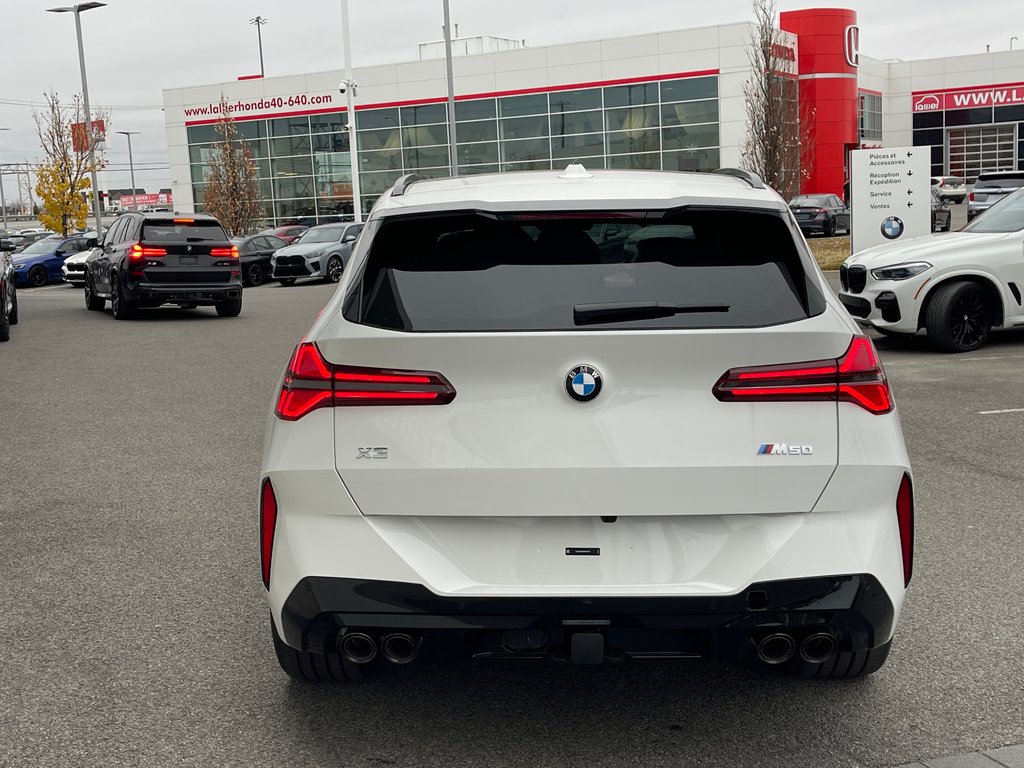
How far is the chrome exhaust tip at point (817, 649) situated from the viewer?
3266 mm

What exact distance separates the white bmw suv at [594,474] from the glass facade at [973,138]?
221ft

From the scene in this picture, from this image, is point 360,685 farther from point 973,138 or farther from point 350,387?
point 973,138

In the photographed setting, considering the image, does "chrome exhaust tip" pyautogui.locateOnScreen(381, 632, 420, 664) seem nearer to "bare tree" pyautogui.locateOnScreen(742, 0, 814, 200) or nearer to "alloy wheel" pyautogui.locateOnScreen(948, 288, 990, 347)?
"alloy wheel" pyautogui.locateOnScreen(948, 288, 990, 347)

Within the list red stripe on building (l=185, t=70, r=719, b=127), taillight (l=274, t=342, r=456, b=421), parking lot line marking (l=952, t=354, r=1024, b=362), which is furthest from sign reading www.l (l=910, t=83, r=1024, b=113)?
taillight (l=274, t=342, r=456, b=421)

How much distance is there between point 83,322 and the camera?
66.6 feet

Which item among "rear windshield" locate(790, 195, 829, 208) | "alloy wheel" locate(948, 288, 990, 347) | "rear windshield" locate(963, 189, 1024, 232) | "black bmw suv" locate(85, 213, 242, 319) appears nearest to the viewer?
"alloy wheel" locate(948, 288, 990, 347)

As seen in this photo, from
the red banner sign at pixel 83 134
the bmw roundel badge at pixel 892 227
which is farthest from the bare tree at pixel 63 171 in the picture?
the bmw roundel badge at pixel 892 227

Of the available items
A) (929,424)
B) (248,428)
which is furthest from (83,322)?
(929,424)

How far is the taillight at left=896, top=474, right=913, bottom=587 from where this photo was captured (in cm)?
329

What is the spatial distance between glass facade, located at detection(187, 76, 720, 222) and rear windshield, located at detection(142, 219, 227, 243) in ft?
103

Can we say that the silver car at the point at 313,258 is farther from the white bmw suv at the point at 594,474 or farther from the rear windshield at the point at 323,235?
the white bmw suv at the point at 594,474

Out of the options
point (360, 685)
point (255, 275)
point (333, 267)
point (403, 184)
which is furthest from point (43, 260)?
point (360, 685)

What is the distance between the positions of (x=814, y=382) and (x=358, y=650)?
1481 mm

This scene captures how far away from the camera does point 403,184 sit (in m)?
4.04
